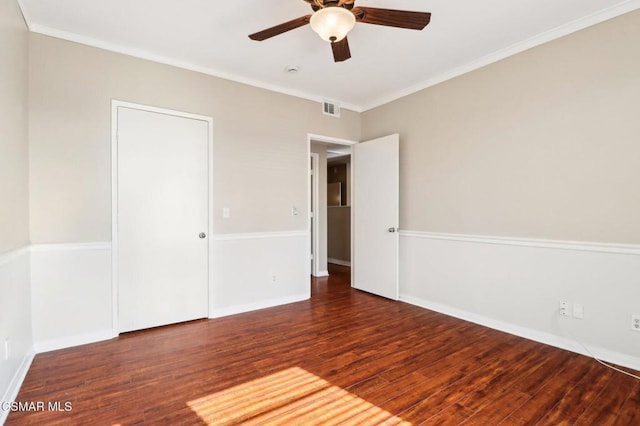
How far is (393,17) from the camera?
78.2 inches

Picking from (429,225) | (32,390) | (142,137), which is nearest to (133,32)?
(142,137)

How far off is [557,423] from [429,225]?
2.28 metres

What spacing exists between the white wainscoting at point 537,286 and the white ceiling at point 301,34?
6.02ft

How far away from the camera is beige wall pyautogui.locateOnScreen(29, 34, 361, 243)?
2.61m

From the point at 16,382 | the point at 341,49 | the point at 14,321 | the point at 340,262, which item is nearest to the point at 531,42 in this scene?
the point at 341,49

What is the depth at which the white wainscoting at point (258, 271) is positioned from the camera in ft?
11.5

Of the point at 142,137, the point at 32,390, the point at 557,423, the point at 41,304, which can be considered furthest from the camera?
the point at 142,137

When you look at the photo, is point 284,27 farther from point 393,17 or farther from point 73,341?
point 73,341

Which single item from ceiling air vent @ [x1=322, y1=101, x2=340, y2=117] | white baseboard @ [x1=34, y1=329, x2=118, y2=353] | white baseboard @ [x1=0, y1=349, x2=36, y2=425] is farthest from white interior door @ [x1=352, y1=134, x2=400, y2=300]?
white baseboard @ [x1=0, y1=349, x2=36, y2=425]

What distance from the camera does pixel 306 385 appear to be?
2.12 metres

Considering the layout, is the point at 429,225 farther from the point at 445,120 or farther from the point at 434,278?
the point at 445,120

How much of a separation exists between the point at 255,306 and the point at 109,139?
230 centimetres

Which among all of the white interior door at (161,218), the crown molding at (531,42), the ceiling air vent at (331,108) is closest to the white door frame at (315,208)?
the ceiling air vent at (331,108)

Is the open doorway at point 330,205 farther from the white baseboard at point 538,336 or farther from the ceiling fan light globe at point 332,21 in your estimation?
the ceiling fan light globe at point 332,21
